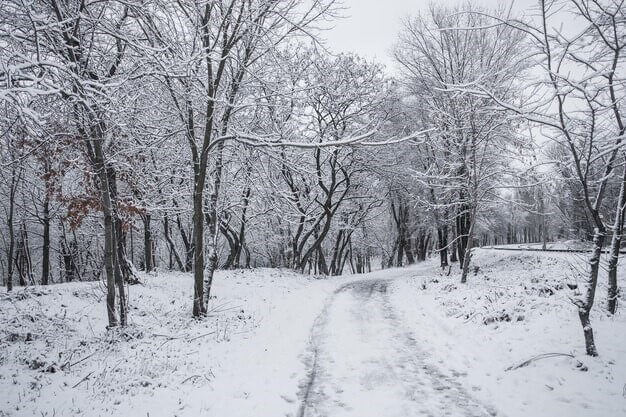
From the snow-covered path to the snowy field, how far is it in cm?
3

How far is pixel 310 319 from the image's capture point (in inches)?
451

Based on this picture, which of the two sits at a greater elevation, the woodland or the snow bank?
the woodland

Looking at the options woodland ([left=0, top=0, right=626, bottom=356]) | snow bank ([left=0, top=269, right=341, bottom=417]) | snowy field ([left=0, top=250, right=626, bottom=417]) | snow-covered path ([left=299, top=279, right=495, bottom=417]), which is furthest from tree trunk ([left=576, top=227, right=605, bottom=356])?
snow bank ([left=0, top=269, right=341, bottom=417])

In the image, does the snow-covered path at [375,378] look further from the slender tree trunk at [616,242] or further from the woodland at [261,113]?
the slender tree trunk at [616,242]

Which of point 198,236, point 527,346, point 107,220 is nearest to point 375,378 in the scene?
point 527,346

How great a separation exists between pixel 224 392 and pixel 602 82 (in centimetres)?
769

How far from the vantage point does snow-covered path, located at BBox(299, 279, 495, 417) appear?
18.3ft

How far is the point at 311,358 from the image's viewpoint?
26.0 ft

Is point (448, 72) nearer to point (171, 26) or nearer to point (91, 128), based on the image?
point (171, 26)

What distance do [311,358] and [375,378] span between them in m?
1.66

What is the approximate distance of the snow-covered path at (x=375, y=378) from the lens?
18.3 feet

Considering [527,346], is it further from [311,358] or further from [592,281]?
[311,358]

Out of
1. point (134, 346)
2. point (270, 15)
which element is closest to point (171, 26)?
point (270, 15)

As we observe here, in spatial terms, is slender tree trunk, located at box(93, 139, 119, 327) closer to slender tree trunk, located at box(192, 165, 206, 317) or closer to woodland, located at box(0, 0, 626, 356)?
woodland, located at box(0, 0, 626, 356)
